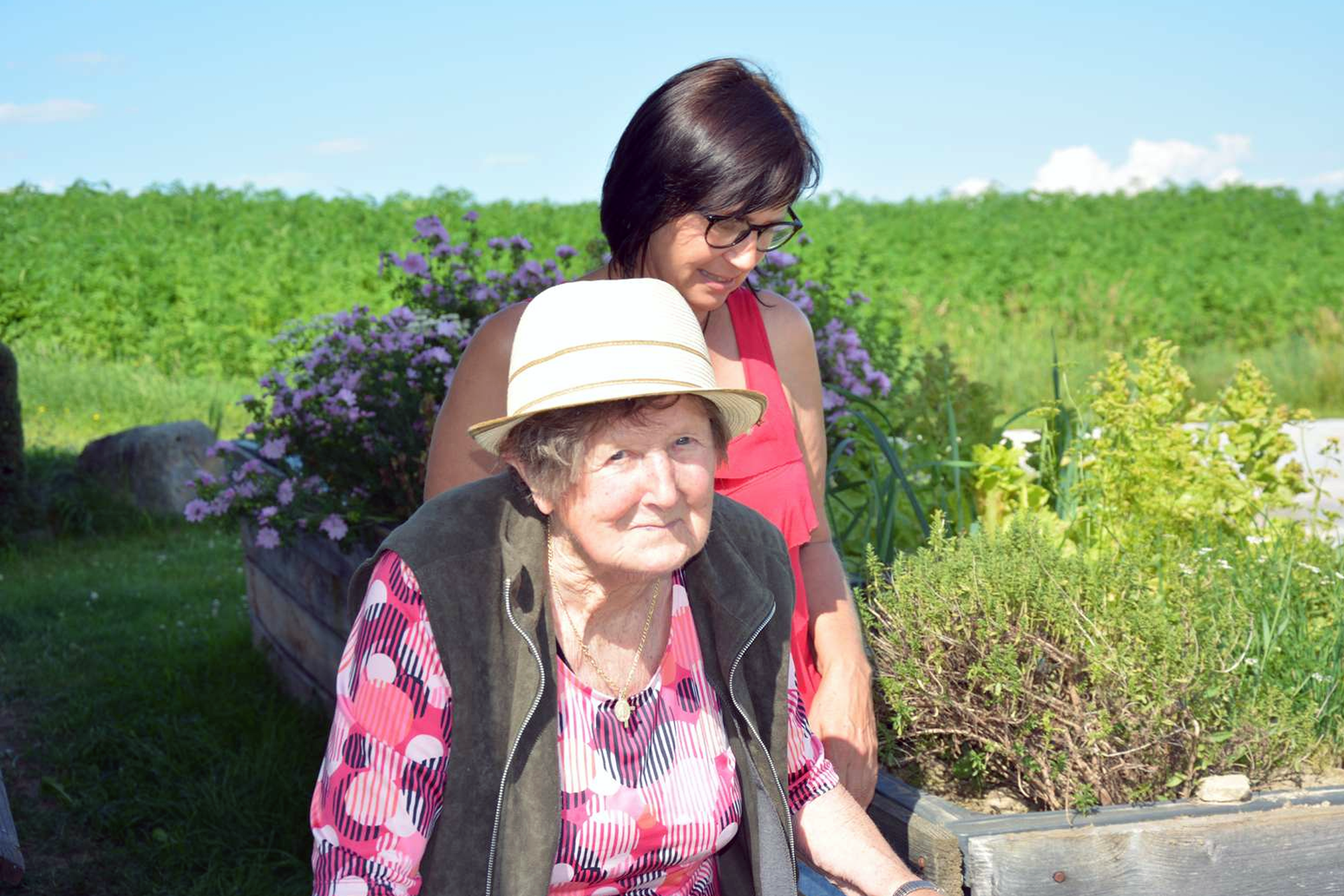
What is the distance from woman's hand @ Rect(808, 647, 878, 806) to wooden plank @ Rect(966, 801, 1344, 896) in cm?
24

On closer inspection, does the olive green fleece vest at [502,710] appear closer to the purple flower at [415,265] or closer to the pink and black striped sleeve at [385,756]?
the pink and black striped sleeve at [385,756]

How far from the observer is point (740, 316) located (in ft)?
9.22

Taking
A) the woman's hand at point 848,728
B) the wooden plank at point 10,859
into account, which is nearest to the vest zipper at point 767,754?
the woman's hand at point 848,728

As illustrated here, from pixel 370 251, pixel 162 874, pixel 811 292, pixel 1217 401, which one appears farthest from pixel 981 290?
pixel 162 874

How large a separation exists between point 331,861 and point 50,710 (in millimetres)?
4067

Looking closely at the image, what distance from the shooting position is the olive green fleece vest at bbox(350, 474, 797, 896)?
186 centimetres

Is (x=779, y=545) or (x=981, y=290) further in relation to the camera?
(x=981, y=290)

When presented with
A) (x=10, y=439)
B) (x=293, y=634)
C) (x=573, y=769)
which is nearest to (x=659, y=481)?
(x=573, y=769)

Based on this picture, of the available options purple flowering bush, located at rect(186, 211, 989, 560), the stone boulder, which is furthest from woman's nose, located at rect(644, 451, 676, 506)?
the stone boulder

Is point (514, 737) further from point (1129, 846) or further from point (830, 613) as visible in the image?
point (1129, 846)

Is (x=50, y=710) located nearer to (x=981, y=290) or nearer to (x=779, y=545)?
(x=779, y=545)

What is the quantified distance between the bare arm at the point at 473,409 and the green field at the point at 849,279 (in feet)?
31.0

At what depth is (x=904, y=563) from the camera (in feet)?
9.93

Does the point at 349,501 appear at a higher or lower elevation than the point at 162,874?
higher
